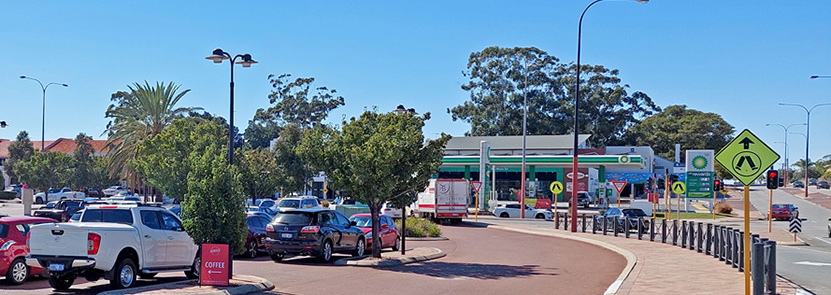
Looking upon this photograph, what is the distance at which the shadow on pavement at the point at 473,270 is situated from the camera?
59.8 feet

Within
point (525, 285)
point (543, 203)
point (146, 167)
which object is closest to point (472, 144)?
point (543, 203)

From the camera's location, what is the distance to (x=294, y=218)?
2091 cm

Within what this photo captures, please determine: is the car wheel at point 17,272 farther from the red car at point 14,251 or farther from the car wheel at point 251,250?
the car wheel at point 251,250

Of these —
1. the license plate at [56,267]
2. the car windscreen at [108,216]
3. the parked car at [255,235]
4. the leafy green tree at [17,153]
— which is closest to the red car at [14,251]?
the car windscreen at [108,216]

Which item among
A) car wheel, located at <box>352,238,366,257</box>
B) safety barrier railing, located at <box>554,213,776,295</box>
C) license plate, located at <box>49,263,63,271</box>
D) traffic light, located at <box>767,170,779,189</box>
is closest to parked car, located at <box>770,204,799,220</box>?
safety barrier railing, located at <box>554,213,776,295</box>

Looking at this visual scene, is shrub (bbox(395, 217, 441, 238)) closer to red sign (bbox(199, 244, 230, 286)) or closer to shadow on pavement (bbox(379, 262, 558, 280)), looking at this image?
shadow on pavement (bbox(379, 262, 558, 280))

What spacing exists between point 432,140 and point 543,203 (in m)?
41.7

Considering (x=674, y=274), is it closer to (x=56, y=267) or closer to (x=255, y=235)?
(x=255, y=235)

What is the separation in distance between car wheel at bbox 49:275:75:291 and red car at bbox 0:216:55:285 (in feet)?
3.89

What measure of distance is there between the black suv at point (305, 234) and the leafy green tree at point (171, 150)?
16.6 metres

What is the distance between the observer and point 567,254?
25031mm

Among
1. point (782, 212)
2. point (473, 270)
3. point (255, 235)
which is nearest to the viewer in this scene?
point (473, 270)

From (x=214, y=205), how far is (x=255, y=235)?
26.4 feet

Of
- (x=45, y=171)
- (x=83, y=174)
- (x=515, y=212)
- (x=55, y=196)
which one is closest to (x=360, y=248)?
(x=515, y=212)
